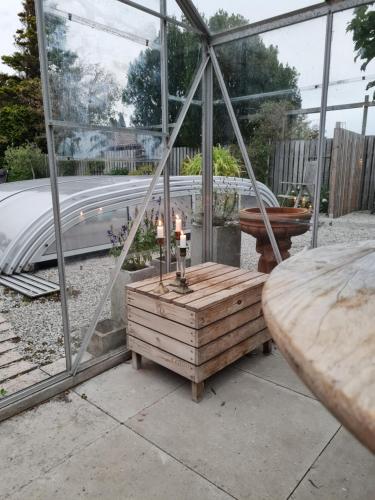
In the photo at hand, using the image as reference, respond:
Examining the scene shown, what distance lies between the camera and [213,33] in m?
2.70

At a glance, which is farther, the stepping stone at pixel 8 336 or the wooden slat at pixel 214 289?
the stepping stone at pixel 8 336

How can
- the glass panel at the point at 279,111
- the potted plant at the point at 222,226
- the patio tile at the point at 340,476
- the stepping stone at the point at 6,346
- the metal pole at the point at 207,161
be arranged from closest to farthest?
the patio tile at the point at 340,476 → the glass panel at the point at 279,111 → the stepping stone at the point at 6,346 → the metal pole at the point at 207,161 → the potted plant at the point at 222,226

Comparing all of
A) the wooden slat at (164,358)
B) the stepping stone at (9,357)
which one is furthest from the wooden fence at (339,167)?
the stepping stone at (9,357)

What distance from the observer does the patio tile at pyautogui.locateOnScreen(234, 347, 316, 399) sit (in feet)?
6.93

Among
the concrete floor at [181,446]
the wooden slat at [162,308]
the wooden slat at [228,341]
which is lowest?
the concrete floor at [181,446]

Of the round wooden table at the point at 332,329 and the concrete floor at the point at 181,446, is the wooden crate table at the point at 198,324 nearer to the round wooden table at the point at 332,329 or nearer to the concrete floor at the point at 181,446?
the concrete floor at the point at 181,446

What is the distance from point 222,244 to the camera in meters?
3.27

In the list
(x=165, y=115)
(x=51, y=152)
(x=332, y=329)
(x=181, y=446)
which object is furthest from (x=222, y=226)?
(x=332, y=329)

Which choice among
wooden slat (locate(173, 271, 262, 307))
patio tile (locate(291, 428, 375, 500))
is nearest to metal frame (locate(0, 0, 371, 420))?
wooden slat (locate(173, 271, 262, 307))

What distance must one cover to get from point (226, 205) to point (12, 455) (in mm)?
2487

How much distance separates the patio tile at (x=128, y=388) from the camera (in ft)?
6.30

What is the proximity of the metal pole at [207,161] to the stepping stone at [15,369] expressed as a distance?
1.60 metres

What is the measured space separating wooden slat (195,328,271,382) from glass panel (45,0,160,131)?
1474 mm

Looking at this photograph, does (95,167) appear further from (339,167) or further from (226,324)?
(339,167)
